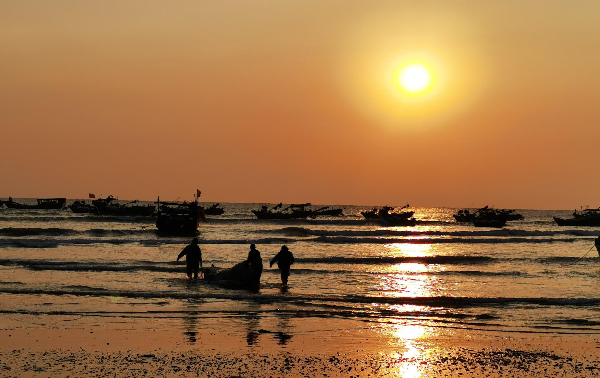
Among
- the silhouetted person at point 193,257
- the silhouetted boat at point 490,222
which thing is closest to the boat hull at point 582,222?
the silhouetted boat at point 490,222

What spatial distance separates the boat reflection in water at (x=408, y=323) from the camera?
494 inches

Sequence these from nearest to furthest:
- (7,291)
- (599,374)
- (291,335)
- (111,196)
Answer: (599,374)
(291,335)
(7,291)
(111,196)

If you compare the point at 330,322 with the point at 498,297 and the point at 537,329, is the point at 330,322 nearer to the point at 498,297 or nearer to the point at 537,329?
the point at 537,329

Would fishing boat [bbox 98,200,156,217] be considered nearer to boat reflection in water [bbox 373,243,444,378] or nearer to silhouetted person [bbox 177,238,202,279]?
boat reflection in water [bbox 373,243,444,378]

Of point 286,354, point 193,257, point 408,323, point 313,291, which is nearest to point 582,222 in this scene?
point 313,291

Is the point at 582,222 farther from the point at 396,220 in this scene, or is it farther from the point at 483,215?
the point at 396,220

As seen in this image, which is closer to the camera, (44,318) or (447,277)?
(44,318)

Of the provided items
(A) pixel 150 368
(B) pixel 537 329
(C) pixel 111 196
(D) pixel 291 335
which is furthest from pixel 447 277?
(C) pixel 111 196

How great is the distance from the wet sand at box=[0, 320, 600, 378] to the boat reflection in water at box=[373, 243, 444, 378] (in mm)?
52

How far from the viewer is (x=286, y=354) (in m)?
13.1

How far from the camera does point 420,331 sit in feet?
52.9

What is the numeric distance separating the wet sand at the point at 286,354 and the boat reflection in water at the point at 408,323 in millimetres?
52

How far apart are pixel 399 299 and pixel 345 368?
999 cm

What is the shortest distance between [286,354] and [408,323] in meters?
5.12
